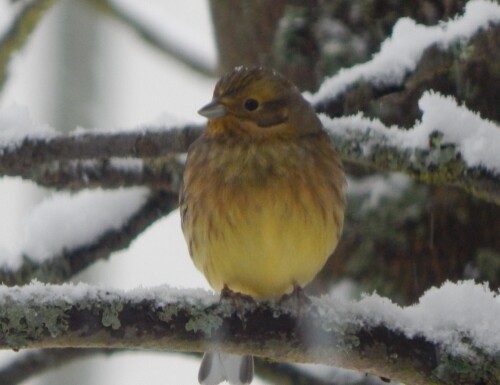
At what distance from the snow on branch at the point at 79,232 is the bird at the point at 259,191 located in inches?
17.2

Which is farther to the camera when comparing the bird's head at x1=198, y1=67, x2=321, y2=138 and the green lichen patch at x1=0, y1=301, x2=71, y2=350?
the bird's head at x1=198, y1=67, x2=321, y2=138

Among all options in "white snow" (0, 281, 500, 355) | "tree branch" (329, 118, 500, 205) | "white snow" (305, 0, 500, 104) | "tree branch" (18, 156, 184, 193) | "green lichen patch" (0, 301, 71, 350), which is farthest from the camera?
"tree branch" (18, 156, 184, 193)

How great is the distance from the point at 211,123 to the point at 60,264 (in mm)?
979

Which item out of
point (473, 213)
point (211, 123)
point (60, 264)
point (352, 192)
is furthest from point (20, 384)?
point (473, 213)

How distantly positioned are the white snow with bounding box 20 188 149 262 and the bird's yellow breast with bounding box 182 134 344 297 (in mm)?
611

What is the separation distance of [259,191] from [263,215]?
0.36 feet

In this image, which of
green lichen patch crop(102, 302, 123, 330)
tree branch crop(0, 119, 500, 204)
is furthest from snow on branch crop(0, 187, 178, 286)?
green lichen patch crop(102, 302, 123, 330)

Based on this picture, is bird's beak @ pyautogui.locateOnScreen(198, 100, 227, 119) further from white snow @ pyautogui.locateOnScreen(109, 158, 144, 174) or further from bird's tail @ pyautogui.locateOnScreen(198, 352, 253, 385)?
bird's tail @ pyautogui.locateOnScreen(198, 352, 253, 385)

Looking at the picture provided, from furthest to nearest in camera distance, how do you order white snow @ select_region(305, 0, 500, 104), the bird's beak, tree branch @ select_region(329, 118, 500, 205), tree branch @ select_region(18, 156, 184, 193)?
1. tree branch @ select_region(18, 156, 184, 193)
2. the bird's beak
3. white snow @ select_region(305, 0, 500, 104)
4. tree branch @ select_region(329, 118, 500, 205)

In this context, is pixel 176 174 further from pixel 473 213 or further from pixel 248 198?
pixel 473 213

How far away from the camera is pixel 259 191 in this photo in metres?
4.43

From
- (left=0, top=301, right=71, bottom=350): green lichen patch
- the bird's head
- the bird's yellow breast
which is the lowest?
(left=0, top=301, right=71, bottom=350): green lichen patch

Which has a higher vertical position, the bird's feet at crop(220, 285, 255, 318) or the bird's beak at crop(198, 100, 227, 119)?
the bird's beak at crop(198, 100, 227, 119)

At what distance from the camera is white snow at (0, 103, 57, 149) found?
4473 mm
